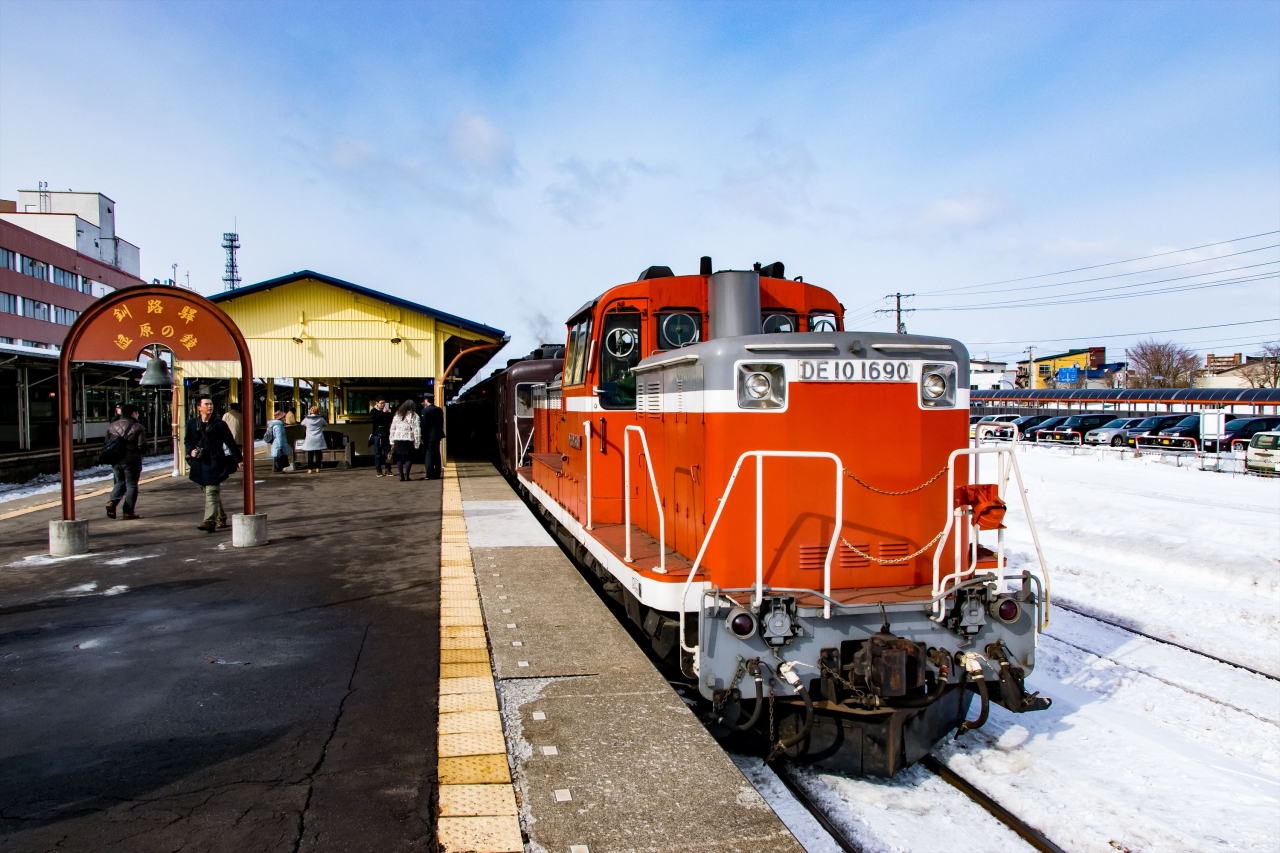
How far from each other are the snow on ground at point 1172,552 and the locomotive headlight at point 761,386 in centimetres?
636

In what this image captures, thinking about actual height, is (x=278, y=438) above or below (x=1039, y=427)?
above

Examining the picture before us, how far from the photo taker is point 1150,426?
105 feet

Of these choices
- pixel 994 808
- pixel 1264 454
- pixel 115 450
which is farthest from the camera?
pixel 1264 454

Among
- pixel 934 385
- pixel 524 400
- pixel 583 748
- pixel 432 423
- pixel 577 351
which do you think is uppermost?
pixel 577 351

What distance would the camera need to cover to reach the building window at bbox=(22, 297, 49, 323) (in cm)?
4406

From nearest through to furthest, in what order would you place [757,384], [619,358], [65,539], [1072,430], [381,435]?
[757,384], [619,358], [65,539], [381,435], [1072,430]

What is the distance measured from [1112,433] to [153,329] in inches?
1321

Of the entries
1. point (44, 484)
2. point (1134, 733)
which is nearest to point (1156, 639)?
point (1134, 733)

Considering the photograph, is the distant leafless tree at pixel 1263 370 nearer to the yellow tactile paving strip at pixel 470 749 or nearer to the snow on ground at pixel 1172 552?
the snow on ground at pixel 1172 552

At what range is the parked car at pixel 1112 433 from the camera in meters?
31.7

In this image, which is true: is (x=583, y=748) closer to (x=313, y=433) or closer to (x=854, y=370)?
(x=854, y=370)

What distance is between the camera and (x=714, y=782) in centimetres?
366

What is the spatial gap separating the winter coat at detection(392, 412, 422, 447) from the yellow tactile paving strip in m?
10.3

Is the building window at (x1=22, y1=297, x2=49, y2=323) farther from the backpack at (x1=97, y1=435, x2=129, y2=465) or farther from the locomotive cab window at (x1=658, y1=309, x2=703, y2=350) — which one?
the locomotive cab window at (x1=658, y1=309, x2=703, y2=350)
